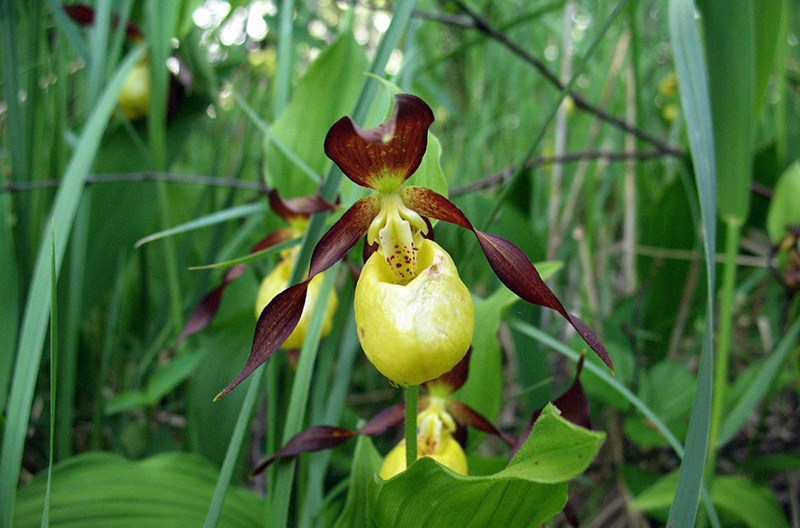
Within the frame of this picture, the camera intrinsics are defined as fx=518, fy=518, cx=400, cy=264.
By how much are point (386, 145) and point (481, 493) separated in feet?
1.22

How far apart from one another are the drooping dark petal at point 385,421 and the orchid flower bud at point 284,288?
7.1 inches

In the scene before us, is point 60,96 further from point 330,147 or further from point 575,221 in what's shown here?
point 575,221

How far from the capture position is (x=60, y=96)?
1.08 m

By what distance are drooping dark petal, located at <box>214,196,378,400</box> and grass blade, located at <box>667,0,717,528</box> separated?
1.23 feet

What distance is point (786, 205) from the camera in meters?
1.26

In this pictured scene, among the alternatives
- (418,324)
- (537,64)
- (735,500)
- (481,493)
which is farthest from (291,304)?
(537,64)

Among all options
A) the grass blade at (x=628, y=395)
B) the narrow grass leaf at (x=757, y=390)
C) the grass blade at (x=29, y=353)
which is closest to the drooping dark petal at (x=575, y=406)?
the grass blade at (x=628, y=395)

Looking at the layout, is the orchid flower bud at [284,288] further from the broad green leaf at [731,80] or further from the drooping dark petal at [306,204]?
the broad green leaf at [731,80]

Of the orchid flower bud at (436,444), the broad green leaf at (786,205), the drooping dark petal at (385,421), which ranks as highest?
the broad green leaf at (786,205)

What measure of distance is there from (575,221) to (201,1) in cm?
150

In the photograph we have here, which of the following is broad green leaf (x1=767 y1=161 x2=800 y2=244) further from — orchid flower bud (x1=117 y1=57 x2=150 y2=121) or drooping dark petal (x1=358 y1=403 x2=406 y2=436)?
orchid flower bud (x1=117 y1=57 x2=150 y2=121)

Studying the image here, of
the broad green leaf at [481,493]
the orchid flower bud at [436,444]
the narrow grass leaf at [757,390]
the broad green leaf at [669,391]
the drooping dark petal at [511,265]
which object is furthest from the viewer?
the broad green leaf at [669,391]

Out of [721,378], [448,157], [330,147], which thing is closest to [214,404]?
[330,147]

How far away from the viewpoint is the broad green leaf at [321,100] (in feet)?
3.44
